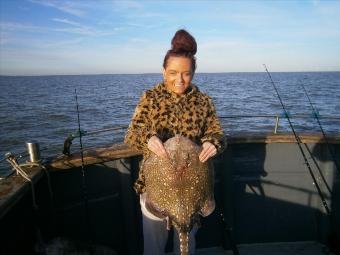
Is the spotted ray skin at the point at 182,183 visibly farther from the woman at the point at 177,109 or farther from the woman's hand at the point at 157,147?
the woman at the point at 177,109

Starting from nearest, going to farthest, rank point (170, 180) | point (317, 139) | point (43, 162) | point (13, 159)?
point (170, 180) → point (13, 159) → point (43, 162) → point (317, 139)

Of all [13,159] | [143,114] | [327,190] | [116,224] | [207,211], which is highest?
[143,114]

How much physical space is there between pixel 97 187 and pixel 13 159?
139cm

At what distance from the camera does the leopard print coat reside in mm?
3332

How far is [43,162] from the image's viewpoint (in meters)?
4.38

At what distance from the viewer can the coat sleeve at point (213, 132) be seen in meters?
3.14

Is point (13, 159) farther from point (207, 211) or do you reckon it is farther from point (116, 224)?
point (207, 211)

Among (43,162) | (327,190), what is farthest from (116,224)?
(327,190)

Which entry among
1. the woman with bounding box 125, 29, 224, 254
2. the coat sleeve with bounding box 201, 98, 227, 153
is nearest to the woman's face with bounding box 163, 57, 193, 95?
the woman with bounding box 125, 29, 224, 254

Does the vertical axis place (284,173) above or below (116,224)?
above

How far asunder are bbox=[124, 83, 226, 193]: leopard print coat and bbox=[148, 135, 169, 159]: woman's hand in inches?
12.6

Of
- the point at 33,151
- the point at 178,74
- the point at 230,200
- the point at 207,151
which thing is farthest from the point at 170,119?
the point at 230,200

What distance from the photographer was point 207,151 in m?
2.94

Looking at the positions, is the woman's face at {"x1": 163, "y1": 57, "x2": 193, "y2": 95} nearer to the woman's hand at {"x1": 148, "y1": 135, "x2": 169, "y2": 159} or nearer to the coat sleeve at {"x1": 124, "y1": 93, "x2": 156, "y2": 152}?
the coat sleeve at {"x1": 124, "y1": 93, "x2": 156, "y2": 152}
